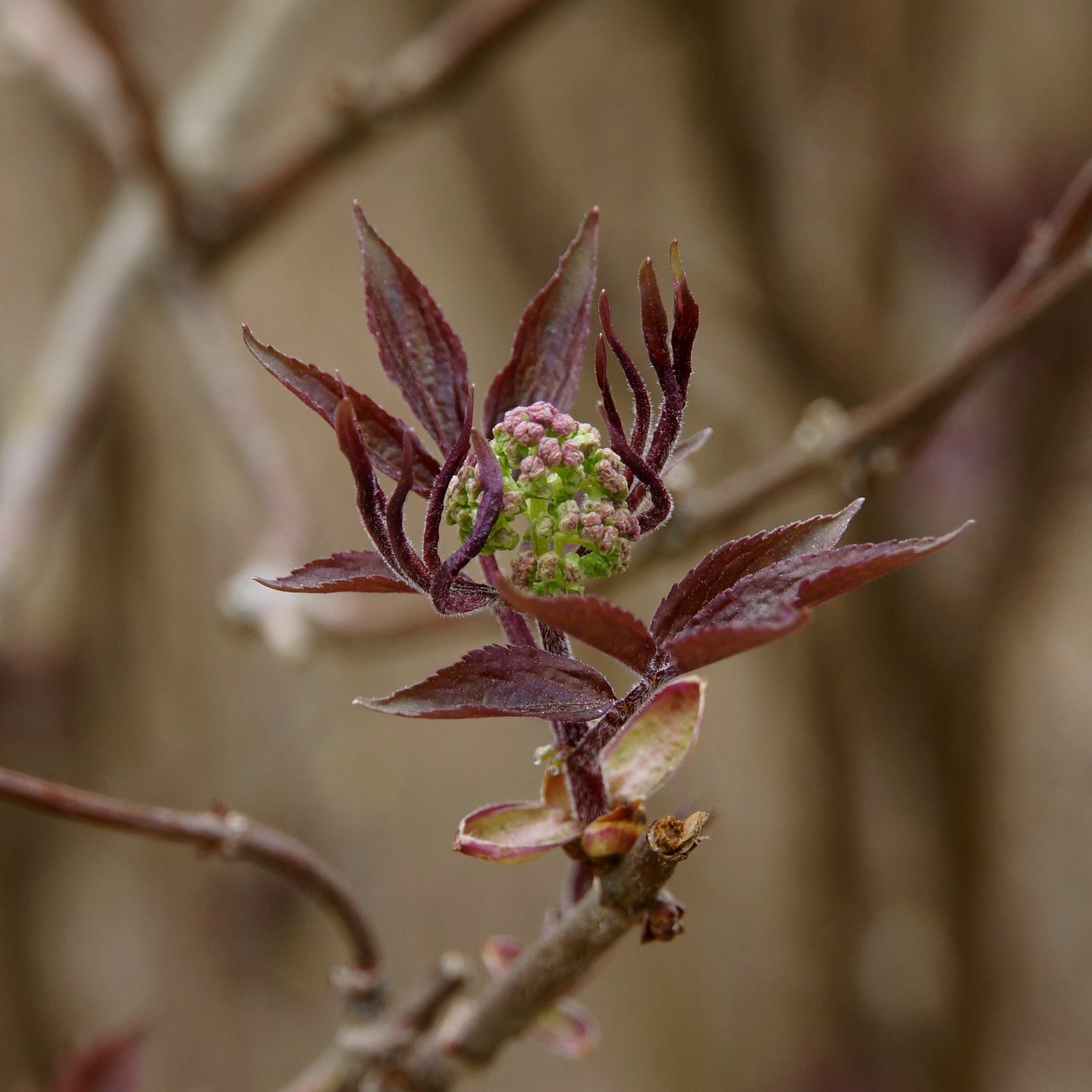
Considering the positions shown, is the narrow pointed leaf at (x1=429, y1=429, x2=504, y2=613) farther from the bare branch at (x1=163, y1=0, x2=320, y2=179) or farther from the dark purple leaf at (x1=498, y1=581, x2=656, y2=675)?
the bare branch at (x1=163, y1=0, x2=320, y2=179)

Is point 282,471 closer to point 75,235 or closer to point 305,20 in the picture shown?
point 305,20

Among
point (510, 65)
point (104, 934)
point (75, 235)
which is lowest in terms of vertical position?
point (104, 934)

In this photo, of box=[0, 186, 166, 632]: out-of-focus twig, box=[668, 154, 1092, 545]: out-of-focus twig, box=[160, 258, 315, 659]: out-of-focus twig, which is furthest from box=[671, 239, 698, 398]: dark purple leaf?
box=[0, 186, 166, 632]: out-of-focus twig

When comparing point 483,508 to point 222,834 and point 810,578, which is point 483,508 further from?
point 222,834

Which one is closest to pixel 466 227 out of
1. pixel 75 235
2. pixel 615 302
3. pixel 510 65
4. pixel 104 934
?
pixel 510 65

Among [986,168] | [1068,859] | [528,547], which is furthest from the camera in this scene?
[1068,859]

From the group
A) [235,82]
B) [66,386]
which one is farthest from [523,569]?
[235,82]
